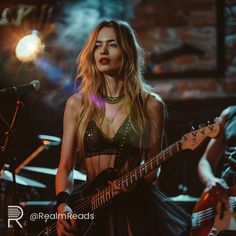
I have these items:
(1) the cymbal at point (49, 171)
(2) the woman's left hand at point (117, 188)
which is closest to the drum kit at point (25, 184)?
(1) the cymbal at point (49, 171)

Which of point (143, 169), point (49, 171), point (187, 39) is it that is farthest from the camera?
point (187, 39)

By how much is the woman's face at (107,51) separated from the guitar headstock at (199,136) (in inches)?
19.7

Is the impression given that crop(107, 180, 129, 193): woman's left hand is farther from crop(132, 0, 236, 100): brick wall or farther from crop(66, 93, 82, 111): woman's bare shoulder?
crop(132, 0, 236, 100): brick wall

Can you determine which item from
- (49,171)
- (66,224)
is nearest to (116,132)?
(66,224)

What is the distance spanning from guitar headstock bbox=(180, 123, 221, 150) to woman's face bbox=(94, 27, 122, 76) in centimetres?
50

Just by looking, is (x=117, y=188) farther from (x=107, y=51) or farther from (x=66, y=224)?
(x=107, y=51)

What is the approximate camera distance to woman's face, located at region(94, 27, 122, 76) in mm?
2359

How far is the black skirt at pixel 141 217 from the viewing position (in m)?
2.17

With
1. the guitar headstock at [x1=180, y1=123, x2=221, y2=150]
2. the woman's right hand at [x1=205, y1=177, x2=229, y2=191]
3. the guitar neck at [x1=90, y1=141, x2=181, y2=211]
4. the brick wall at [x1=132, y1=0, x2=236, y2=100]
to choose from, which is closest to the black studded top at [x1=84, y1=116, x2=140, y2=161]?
the guitar neck at [x1=90, y1=141, x2=181, y2=211]

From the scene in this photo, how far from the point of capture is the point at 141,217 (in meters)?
2.20

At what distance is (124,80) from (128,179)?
1.54 feet

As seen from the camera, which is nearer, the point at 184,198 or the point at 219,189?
the point at 219,189

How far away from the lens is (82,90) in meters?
2.42

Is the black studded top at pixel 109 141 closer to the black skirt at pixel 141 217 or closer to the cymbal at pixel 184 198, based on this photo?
the black skirt at pixel 141 217
